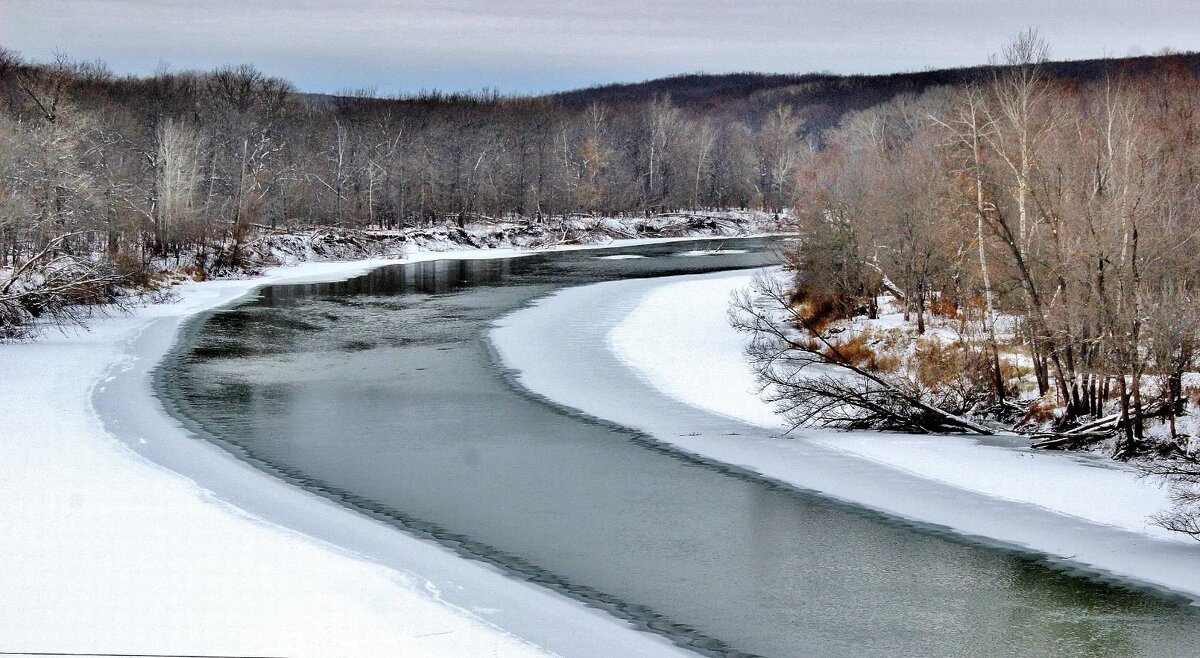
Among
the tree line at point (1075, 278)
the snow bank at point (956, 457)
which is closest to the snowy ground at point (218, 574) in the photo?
the snow bank at point (956, 457)

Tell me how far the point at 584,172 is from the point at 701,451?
250 ft

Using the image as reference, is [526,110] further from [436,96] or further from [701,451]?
[701,451]

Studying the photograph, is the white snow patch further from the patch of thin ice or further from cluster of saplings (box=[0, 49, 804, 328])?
cluster of saplings (box=[0, 49, 804, 328])

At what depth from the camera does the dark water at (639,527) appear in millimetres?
8422

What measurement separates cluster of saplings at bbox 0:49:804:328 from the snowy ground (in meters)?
14.2

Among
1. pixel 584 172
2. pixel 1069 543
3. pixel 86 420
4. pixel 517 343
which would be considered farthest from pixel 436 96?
pixel 1069 543

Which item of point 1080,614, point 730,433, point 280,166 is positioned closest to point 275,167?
point 280,166

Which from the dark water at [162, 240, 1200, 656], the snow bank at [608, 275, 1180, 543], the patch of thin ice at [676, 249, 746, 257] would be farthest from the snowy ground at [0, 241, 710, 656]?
the patch of thin ice at [676, 249, 746, 257]

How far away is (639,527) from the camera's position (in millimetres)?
11164

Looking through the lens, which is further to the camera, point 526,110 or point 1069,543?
point 526,110

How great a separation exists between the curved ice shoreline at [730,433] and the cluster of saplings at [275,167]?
12.0 meters

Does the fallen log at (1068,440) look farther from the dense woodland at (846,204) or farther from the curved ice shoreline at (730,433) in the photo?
the curved ice shoreline at (730,433)

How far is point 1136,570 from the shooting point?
9.86 meters

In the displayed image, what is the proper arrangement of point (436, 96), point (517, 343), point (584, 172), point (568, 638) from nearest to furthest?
point (568, 638), point (517, 343), point (584, 172), point (436, 96)
